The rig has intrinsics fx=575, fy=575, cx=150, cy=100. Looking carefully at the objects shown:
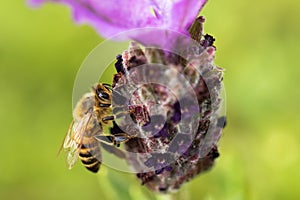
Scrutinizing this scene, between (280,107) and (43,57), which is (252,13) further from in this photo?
(43,57)

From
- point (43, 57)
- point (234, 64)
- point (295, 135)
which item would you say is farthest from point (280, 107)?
point (43, 57)

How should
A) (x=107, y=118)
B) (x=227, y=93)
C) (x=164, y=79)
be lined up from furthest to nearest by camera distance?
(x=227, y=93) → (x=107, y=118) → (x=164, y=79)

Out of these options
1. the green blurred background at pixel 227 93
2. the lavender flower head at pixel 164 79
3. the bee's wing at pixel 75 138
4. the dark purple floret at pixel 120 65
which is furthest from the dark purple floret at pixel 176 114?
the green blurred background at pixel 227 93

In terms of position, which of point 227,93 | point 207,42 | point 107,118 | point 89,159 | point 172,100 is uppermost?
point 207,42

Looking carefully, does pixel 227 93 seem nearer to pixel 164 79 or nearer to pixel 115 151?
pixel 115 151

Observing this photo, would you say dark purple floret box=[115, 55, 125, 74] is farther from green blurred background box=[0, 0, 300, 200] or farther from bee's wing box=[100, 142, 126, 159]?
green blurred background box=[0, 0, 300, 200]

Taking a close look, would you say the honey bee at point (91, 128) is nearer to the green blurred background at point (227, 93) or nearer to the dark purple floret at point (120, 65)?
the dark purple floret at point (120, 65)

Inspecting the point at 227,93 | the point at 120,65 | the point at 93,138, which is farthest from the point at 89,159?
the point at 227,93
